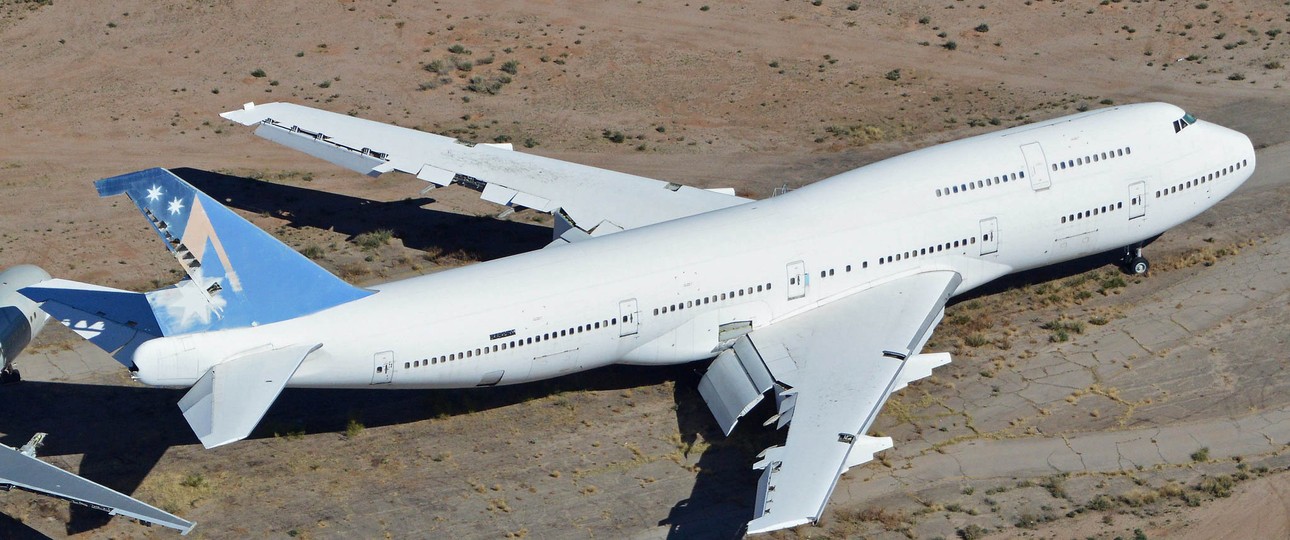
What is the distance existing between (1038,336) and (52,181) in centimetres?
4369

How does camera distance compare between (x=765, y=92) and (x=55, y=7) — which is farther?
(x=55, y=7)

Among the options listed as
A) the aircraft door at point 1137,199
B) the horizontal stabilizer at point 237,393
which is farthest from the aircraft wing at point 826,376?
the horizontal stabilizer at point 237,393

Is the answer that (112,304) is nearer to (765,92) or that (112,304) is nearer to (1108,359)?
(1108,359)

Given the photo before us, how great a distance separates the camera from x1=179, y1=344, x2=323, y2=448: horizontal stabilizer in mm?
31109

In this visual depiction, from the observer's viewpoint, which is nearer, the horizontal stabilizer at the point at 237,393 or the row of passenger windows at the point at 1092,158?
the horizontal stabilizer at the point at 237,393

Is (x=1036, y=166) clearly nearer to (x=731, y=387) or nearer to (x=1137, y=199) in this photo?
(x=1137, y=199)

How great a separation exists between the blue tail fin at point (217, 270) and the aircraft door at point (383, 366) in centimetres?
198

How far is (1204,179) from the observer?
4466 centimetres

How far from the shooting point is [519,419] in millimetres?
39875

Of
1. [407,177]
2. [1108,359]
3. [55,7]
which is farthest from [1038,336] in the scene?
[55,7]

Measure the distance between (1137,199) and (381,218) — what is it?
99.2 feet

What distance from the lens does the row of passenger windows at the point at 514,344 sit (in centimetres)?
3584

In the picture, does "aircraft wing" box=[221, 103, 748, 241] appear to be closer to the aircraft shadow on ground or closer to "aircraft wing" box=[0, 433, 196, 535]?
the aircraft shadow on ground

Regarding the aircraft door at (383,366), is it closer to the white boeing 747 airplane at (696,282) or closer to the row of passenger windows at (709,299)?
the white boeing 747 airplane at (696,282)
